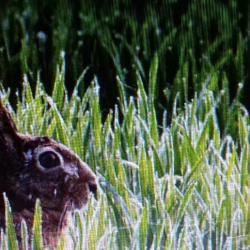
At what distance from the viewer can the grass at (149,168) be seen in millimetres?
1200

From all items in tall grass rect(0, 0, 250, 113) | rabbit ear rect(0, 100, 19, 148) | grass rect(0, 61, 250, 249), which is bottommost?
grass rect(0, 61, 250, 249)

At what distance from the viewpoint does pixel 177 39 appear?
1.54 m

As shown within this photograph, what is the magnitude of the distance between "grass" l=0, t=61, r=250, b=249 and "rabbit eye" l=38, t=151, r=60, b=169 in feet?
0.26

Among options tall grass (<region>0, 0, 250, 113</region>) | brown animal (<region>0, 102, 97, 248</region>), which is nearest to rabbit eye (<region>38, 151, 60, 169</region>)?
brown animal (<region>0, 102, 97, 248</region>)

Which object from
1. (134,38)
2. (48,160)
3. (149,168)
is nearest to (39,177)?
(48,160)

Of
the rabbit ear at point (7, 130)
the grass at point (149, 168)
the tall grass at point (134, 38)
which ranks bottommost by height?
the grass at point (149, 168)

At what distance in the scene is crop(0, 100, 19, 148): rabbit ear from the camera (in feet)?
3.78

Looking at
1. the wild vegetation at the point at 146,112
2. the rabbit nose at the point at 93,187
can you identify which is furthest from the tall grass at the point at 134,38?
the rabbit nose at the point at 93,187

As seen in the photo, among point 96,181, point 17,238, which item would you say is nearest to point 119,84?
point 96,181

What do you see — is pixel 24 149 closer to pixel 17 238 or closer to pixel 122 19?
pixel 17 238

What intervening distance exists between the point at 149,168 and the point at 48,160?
0.17m

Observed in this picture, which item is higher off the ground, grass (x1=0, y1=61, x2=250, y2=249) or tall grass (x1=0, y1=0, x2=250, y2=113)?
tall grass (x1=0, y1=0, x2=250, y2=113)

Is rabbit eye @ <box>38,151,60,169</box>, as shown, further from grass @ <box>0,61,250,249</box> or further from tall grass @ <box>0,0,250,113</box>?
tall grass @ <box>0,0,250,113</box>

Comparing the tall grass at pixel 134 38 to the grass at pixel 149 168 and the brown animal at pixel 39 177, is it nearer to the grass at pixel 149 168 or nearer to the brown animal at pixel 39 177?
the grass at pixel 149 168
